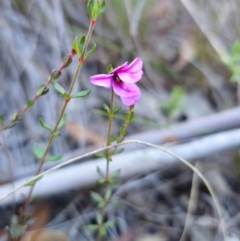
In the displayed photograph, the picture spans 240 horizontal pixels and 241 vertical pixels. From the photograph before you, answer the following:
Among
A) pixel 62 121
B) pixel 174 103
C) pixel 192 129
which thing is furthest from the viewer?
pixel 174 103

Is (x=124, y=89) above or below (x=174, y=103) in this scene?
above

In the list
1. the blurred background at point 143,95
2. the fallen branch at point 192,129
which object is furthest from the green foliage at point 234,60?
the fallen branch at point 192,129

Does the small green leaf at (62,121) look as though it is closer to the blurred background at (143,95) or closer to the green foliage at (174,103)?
the blurred background at (143,95)

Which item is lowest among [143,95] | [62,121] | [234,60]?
[143,95]

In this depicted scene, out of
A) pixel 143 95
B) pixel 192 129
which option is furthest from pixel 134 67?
pixel 143 95

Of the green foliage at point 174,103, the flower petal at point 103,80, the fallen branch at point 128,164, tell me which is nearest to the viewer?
the flower petal at point 103,80

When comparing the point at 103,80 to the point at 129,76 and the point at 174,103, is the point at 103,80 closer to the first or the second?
the point at 129,76

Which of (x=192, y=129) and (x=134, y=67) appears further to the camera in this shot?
(x=192, y=129)
